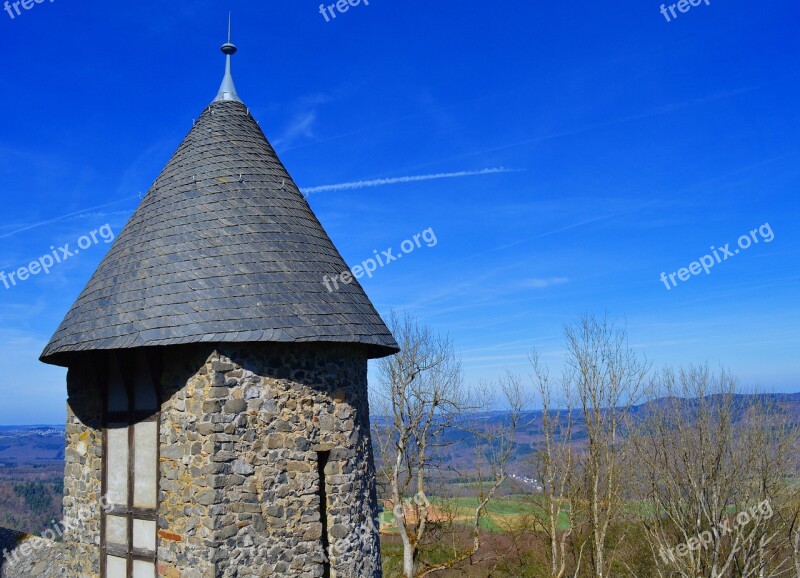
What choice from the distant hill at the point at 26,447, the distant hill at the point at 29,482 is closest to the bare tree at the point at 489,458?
the distant hill at the point at 29,482

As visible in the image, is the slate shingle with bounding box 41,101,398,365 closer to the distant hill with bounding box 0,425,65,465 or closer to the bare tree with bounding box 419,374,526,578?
the bare tree with bounding box 419,374,526,578

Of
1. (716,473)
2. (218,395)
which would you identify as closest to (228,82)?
(218,395)

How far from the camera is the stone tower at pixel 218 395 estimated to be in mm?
6332

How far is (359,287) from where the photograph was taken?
27.1 feet

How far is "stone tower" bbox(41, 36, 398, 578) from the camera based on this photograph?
6332 mm

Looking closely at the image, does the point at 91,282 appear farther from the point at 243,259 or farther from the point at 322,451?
the point at 322,451

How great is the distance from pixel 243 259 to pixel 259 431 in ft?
6.51

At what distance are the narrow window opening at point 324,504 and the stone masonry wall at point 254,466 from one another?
55 millimetres

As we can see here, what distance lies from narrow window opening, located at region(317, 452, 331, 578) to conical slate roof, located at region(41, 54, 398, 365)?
1.41 m

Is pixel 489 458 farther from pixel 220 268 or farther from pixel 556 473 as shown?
pixel 220 268

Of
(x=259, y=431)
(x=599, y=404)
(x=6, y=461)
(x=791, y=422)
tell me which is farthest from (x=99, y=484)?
(x=6, y=461)

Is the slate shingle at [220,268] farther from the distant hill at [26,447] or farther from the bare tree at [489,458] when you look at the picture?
the distant hill at [26,447]

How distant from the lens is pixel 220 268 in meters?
6.95

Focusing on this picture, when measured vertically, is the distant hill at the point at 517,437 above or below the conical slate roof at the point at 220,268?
below
